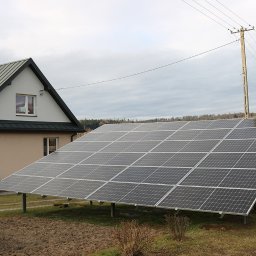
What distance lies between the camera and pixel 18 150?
27922 millimetres

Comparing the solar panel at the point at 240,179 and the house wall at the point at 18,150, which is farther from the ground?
the house wall at the point at 18,150

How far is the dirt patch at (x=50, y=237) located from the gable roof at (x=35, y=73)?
46.3 ft

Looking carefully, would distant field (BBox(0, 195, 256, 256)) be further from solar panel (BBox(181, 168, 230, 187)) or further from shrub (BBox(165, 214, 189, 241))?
solar panel (BBox(181, 168, 230, 187))

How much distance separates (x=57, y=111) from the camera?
31.8 m

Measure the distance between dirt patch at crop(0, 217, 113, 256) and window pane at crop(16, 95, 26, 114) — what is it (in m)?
14.6

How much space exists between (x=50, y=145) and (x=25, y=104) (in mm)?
3519

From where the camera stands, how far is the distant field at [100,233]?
419 inches

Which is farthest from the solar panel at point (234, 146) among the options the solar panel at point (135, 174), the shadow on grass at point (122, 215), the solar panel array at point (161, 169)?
the solar panel at point (135, 174)

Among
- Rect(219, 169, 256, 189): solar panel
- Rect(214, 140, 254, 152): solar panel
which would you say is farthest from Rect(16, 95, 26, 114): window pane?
Rect(219, 169, 256, 189): solar panel

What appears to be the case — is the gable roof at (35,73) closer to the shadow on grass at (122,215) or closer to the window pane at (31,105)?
the window pane at (31,105)

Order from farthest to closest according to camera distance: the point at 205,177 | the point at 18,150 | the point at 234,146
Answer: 1. the point at 18,150
2. the point at 234,146
3. the point at 205,177

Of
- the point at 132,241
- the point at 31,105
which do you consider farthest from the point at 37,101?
the point at 132,241

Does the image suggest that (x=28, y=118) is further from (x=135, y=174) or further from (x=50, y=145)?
(x=135, y=174)

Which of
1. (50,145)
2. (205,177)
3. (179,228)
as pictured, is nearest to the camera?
(179,228)
